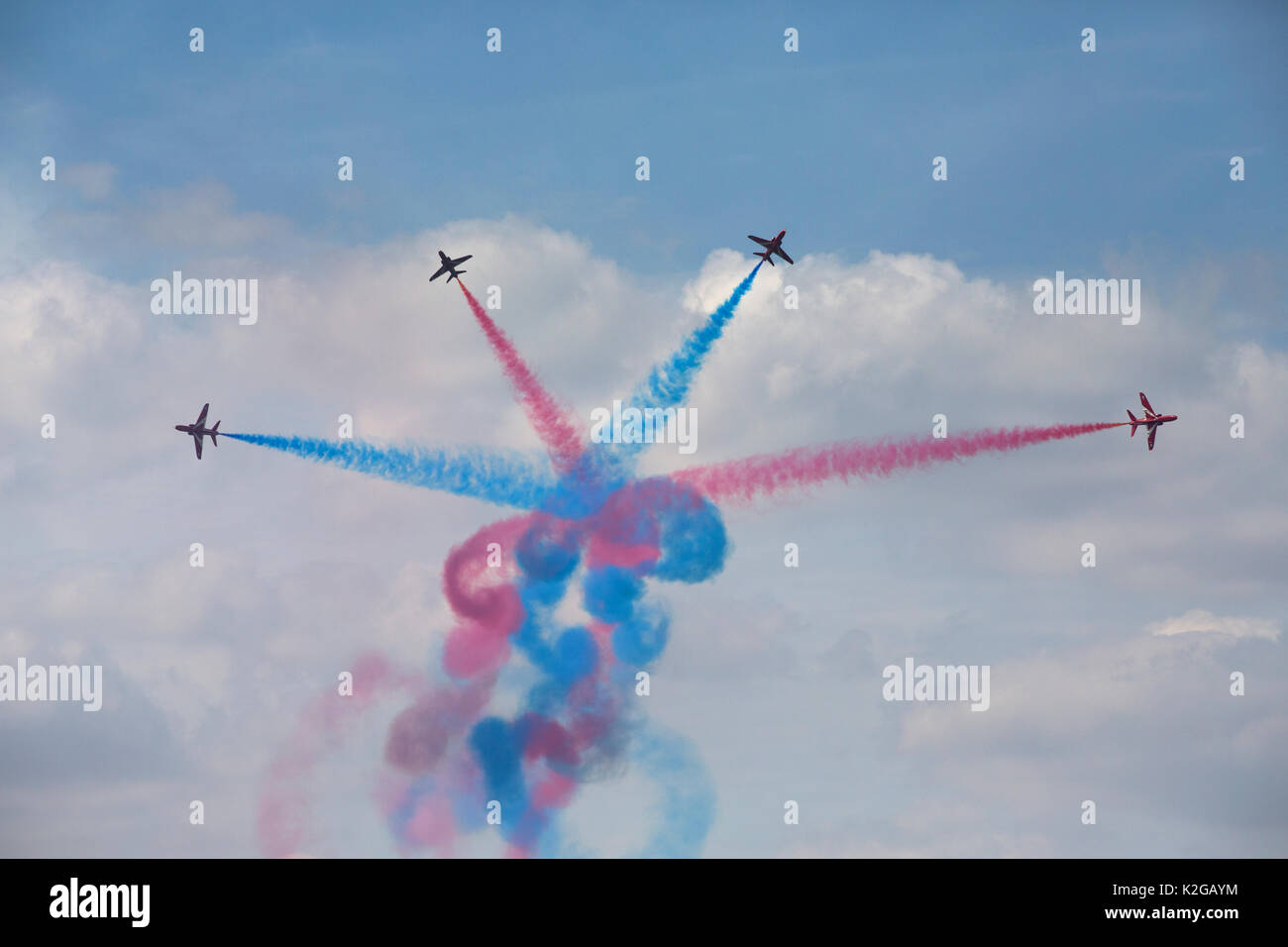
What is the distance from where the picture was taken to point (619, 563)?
449ft
